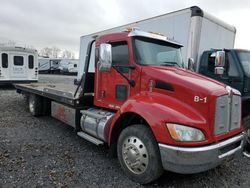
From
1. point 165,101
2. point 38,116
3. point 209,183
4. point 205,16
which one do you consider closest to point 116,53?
point 165,101

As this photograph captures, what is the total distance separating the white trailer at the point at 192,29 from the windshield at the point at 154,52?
147 cm

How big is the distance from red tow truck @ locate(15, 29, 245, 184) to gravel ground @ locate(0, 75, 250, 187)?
1.18ft

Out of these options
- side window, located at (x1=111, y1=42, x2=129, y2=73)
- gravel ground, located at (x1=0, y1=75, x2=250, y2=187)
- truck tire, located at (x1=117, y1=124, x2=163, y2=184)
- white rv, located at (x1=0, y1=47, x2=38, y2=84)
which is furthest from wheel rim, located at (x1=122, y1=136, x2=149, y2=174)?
white rv, located at (x1=0, y1=47, x2=38, y2=84)

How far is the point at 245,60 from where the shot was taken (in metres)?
5.54

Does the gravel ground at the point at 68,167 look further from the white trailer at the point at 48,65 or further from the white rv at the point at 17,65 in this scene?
the white trailer at the point at 48,65

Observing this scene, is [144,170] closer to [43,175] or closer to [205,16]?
[43,175]

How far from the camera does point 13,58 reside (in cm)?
1486

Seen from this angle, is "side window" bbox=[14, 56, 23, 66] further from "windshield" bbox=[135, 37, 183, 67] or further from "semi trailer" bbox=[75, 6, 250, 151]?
"windshield" bbox=[135, 37, 183, 67]

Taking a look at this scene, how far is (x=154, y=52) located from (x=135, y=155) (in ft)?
5.75

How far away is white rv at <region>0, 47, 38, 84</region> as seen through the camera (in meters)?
14.6

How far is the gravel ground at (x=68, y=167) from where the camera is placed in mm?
3631

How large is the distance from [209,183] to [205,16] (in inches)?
168

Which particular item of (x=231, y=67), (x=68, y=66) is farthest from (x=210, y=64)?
(x=68, y=66)

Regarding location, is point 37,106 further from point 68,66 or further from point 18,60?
point 68,66
